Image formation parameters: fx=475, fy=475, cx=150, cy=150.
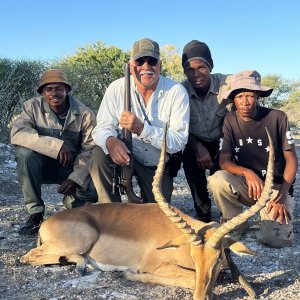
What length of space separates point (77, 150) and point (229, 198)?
2072mm

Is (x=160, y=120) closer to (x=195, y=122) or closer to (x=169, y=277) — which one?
(x=195, y=122)

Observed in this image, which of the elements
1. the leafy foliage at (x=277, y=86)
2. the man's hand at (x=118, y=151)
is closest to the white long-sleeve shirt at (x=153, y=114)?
the man's hand at (x=118, y=151)

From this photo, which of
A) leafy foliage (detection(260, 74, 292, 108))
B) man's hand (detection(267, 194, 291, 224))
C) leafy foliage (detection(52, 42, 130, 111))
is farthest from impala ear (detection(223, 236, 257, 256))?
leafy foliage (detection(260, 74, 292, 108))

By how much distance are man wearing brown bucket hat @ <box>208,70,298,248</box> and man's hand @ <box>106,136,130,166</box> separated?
1033 millimetres

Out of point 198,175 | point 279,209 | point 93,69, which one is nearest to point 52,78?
point 198,175

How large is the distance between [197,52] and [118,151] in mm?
1867

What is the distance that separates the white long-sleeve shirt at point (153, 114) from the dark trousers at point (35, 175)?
727 millimetres

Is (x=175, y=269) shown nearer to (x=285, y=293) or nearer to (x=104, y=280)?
(x=104, y=280)

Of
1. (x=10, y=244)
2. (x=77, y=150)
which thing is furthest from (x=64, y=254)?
(x=77, y=150)

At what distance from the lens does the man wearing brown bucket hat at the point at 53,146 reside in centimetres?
566

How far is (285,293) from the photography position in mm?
3930

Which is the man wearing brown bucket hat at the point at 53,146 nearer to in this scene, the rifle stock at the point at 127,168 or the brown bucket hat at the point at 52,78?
the brown bucket hat at the point at 52,78

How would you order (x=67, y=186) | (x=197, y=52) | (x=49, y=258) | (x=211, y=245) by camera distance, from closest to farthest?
(x=211, y=245) < (x=49, y=258) < (x=67, y=186) < (x=197, y=52)

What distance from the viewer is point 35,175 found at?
568 cm
